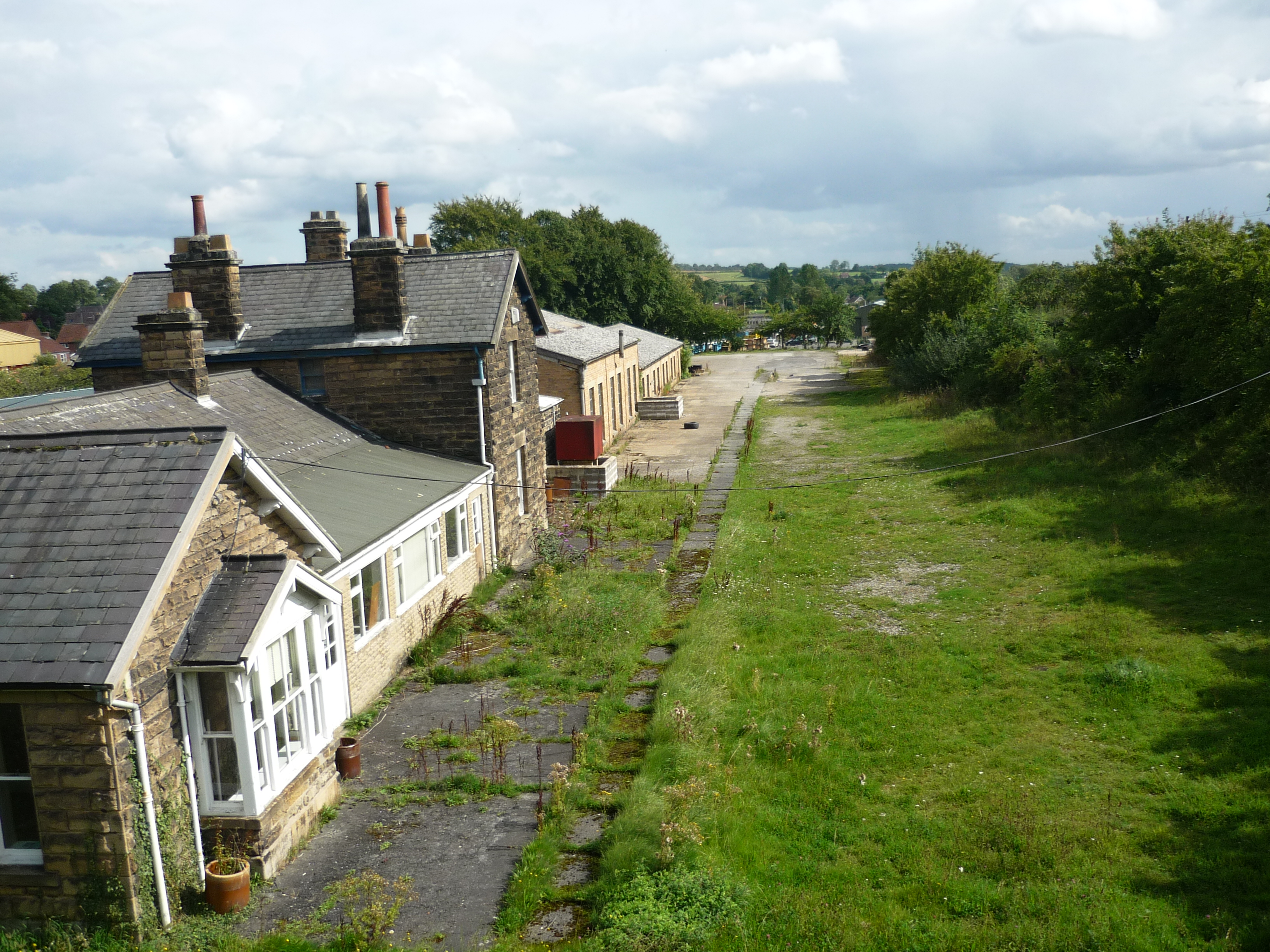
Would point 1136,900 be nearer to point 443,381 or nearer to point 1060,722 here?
point 1060,722

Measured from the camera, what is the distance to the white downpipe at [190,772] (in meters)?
8.32

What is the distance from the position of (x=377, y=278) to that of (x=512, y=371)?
13.0 ft

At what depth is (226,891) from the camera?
8.31m

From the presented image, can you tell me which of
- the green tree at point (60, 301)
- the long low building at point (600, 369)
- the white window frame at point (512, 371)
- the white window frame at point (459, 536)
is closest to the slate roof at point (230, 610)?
the white window frame at point (459, 536)

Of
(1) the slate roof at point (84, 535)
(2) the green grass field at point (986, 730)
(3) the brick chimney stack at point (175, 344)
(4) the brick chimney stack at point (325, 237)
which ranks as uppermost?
(4) the brick chimney stack at point (325, 237)

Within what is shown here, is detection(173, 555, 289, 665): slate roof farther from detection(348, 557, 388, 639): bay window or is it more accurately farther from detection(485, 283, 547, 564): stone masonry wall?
detection(485, 283, 547, 564): stone masonry wall

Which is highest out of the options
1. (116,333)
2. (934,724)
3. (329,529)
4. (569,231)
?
(569,231)

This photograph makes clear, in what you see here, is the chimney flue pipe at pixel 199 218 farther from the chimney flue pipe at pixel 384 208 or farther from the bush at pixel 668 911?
the bush at pixel 668 911

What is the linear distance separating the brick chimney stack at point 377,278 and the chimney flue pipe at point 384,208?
0.02 m

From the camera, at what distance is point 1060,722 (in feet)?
39.0

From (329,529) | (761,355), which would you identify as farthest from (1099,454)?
(761,355)

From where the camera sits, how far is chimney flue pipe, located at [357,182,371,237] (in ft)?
61.5

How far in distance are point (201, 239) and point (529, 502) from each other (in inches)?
370

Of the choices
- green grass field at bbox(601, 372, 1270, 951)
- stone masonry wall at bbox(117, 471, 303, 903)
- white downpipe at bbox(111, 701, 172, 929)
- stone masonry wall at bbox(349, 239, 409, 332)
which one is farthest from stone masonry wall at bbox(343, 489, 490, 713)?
green grass field at bbox(601, 372, 1270, 951)
